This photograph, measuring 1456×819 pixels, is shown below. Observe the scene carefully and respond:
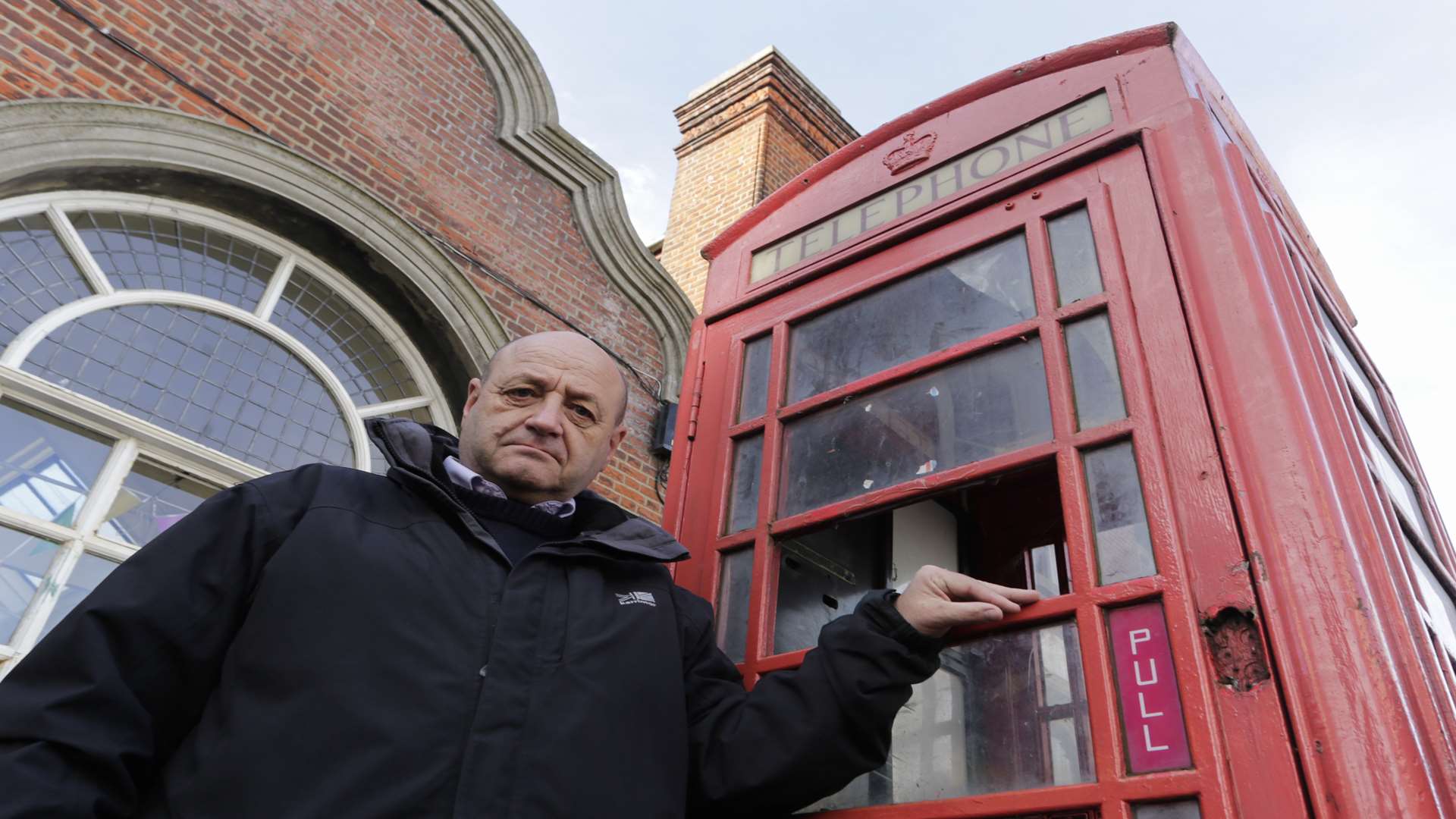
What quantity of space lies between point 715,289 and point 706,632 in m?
1.60

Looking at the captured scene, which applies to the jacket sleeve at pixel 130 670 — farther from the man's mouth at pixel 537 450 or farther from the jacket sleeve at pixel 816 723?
the jacket sleeve at pixel 816 723

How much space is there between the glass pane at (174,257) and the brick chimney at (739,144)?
3.38 m

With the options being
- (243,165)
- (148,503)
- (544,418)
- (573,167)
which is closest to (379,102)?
(243,165)

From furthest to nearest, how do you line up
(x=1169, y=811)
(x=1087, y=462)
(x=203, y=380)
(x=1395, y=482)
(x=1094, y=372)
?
1. (x=203, y=380)
2. (x=1395, y=482)
3. (x=1094, y=372)
4. (x=1087, y=462)
5. (x=1169, y=811)

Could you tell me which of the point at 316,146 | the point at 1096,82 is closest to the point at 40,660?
the point at 1096,82

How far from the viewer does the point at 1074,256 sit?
101 inches

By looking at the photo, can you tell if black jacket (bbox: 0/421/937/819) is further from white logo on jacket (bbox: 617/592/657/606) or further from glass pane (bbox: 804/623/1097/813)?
glass pane (bbox: 804/623/1097/813)

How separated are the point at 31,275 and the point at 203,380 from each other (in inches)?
30.5

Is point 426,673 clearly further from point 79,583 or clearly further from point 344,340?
point 344,340

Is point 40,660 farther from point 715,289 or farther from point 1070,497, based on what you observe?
point 715,289

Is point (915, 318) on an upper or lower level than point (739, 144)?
lower

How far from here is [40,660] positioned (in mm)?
1732

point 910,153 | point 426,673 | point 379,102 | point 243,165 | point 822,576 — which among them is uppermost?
point 379,102

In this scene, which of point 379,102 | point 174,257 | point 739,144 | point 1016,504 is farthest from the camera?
point 739,144
